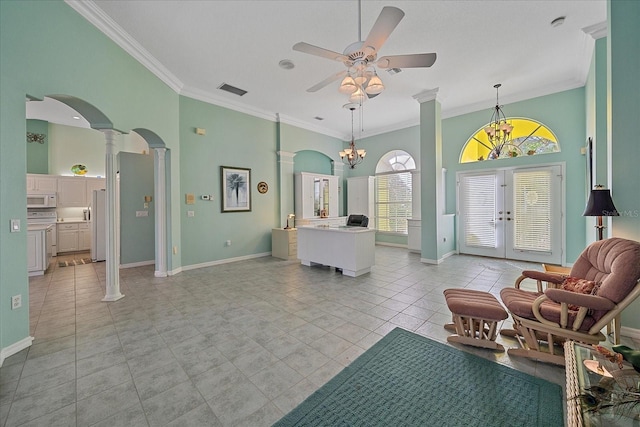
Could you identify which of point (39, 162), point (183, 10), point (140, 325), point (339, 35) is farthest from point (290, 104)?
point (39, 162)

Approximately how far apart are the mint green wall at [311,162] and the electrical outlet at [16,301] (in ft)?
18.9

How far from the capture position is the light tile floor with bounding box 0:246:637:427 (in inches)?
67.2

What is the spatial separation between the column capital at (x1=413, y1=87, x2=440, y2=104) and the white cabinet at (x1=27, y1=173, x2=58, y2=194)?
923 cm

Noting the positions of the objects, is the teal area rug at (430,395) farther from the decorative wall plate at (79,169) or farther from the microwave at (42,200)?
the decorative wall plate at (79,169)

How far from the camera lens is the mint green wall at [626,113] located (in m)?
2.49

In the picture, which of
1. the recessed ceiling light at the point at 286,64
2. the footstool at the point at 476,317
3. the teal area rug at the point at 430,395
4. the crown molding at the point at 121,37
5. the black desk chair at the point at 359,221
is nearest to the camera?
the teal area rug at the point at 430,395

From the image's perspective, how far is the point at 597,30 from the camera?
3350mm

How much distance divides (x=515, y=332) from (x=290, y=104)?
572 cm

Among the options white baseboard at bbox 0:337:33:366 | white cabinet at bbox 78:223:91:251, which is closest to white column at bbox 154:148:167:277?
white baseboard at bbox 0:337:33:366

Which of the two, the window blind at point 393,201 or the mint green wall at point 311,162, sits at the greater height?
the mint green wall at point 311,162

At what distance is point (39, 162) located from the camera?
6723mm

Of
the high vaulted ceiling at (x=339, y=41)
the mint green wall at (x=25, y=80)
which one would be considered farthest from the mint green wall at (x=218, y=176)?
the mint green wall at (x=25, y=80)

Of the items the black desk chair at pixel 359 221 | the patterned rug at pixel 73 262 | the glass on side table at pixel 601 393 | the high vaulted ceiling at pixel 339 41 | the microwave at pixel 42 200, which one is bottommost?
the patterned rug at pixel 73 262

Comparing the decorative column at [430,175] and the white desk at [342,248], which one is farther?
the decorative column at [430,175]
